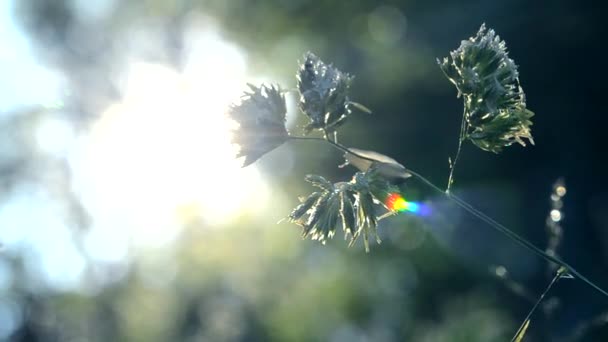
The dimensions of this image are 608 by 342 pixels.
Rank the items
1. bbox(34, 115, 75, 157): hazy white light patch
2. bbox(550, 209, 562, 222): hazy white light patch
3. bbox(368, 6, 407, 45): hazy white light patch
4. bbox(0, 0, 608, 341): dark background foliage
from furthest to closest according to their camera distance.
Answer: bbox(34, 115, 75, 157): hazy white light patch < bbox(368, 6, 407, 45): hazy white light patch < bbox(0, 0, 608, 341): dark background foliage < bbox(550, 209, 562, 222): hazy white light patch

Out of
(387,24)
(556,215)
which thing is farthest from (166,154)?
(556,215)

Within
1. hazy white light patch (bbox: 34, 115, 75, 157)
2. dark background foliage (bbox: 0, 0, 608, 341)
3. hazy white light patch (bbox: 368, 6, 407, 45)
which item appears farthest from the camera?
hazy white light patch (bbox: 34, 115, 75, 157)

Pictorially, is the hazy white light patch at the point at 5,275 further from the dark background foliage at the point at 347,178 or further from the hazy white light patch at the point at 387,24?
the hazy white light patch at the point at 387,24

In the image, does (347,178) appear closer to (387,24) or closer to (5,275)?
(387,24)

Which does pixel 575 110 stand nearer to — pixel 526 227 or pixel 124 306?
pixel 526 227

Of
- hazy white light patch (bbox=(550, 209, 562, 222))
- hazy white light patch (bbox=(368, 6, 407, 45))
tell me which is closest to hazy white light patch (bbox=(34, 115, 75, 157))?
hazy white light patch (bbox=(368, 6, 407, 45))

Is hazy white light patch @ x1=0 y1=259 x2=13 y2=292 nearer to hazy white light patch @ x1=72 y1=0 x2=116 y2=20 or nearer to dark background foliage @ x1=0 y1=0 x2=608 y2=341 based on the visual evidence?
dark background foliage @ x1=0 y1=0 x2=608 y2=341

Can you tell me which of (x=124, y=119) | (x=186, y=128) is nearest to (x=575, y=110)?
(x=186, y=128)

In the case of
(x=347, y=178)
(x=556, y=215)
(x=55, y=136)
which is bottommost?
(x=556, y=215)
